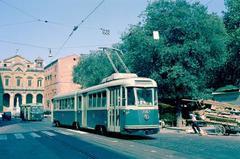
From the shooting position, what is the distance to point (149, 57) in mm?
28391

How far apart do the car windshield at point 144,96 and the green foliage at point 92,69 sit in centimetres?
2717

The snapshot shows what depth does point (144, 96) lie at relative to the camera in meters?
17.5

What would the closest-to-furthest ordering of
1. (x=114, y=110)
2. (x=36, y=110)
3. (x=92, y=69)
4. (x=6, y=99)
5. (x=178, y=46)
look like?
(x=114, y=110)
(x=178, y=46)
(x=36, y=110)
(x=92, y=69)
(x=6, y=99)

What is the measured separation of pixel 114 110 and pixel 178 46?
38.7 ft

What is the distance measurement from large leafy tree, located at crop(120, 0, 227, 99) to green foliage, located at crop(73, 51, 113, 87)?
16.2 m

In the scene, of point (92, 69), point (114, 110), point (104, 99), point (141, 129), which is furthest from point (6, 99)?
point (141, 129)

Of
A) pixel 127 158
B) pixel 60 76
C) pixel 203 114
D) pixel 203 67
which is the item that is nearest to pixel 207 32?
pixel 203 67

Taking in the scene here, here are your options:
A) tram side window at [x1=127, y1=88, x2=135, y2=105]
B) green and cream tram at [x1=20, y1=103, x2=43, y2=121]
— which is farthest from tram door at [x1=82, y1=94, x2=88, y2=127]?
green and cream tram at [x1=20, y1=103, x2=43, y2=121]

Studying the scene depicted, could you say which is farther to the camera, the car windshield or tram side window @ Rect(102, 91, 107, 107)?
tram side window @ Rect(102, 91, 107, 107)

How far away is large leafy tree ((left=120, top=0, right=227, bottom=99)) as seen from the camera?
1075 inches

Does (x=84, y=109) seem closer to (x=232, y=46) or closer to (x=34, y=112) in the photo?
(x=232, y=46)

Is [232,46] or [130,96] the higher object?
[232,46]

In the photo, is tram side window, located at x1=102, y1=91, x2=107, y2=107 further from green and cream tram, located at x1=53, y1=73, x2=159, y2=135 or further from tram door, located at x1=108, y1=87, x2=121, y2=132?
tram door, located at x1=108, y1=87, x2=121, y2=132

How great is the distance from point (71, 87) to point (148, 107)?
7547cm
